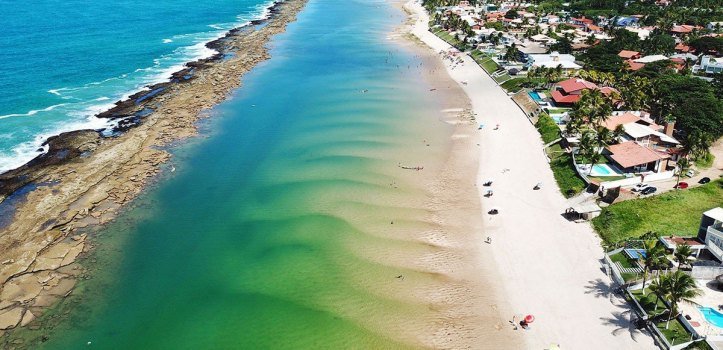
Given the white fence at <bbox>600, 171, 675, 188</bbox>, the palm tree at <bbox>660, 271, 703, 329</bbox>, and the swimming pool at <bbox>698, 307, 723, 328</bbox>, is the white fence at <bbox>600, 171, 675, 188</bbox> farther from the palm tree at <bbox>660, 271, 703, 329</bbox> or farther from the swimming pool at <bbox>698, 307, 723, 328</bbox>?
the palm tree at <bbox>660, 271, 703, 329</bbox>

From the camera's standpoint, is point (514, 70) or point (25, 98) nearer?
point (25, 98)

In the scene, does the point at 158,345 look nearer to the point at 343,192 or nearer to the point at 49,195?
the point at 343,192

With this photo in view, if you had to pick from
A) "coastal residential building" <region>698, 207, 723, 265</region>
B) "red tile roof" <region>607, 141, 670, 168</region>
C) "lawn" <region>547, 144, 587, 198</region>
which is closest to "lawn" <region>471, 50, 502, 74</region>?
"lawn" <region>547, 144, 587, 198</region>

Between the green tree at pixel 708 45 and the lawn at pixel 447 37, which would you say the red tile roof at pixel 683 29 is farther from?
the lawn at pixel 447 37

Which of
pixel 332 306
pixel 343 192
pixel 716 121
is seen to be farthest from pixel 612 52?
pixel 332 306

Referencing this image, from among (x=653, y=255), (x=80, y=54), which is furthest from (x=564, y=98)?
(x=80, y=54)

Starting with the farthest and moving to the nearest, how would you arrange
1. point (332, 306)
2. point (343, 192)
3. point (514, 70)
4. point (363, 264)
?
point (514, 70), point (343, 192), point (363, 264), point (332, 306)
